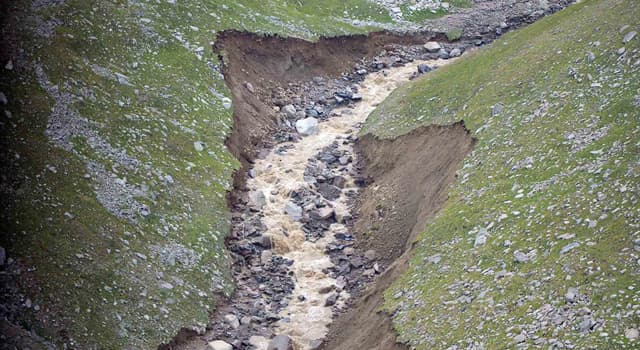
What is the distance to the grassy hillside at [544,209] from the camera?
61.0ft

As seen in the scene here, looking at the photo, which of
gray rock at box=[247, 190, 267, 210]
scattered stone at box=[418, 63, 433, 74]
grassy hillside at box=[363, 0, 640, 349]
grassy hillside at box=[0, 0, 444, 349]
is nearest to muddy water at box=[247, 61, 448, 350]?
gray rock at box=[247, 190, 267, 210]

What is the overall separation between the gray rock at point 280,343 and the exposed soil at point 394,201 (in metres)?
1.38

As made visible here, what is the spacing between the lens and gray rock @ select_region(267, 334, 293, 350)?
86.8 feet

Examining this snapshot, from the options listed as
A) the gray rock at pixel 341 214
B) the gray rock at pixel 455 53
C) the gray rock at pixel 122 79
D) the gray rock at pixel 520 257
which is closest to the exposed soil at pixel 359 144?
the gray rock at pixel 341 214

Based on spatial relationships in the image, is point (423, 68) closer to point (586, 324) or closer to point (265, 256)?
point (265, 256)

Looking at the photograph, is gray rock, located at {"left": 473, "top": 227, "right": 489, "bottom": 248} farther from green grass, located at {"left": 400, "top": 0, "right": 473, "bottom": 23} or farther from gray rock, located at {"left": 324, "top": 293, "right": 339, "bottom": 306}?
green grass, located at {"left": 400, "top": 0, "right": 473, "bottom": 23}

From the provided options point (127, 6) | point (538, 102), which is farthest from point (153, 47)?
point (538, 102)

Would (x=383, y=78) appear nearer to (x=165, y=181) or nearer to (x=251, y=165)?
(x=251, y=165)

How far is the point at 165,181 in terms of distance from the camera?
32.2 meters

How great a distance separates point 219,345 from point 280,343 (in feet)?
7.29

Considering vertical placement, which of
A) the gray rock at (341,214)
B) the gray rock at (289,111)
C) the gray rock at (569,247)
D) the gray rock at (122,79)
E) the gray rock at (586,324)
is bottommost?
the gray rock at (341,214)

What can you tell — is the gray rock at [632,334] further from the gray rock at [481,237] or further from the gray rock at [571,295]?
the gray rock at [481,237]

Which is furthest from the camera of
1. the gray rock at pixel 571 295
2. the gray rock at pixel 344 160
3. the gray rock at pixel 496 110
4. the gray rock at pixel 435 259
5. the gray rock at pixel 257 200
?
the gray rock at pixel 344 160

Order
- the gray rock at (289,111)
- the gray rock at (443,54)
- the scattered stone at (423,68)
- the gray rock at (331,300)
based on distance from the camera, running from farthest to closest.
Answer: the gray rock at (443,54)
the scattered stone at (423,68)
the gray rock at (289,111)
the gray rock at (331,300)
